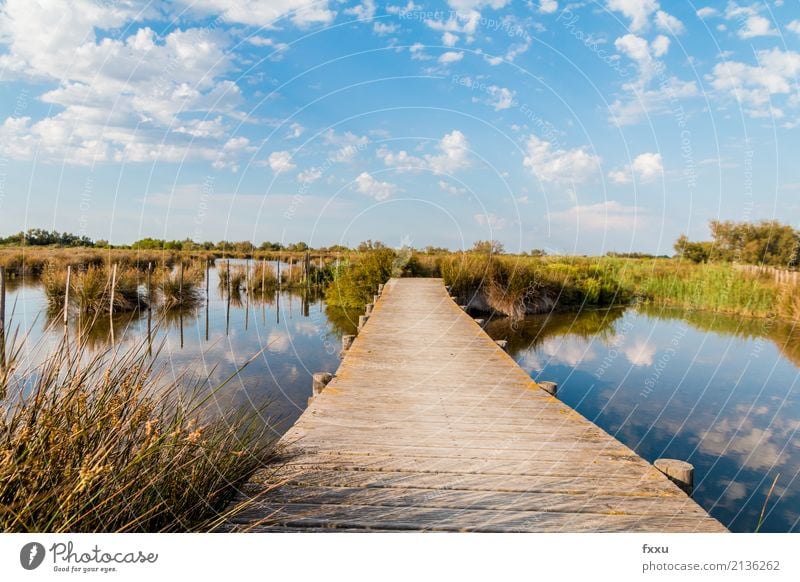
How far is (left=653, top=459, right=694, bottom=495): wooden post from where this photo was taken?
8.79ft

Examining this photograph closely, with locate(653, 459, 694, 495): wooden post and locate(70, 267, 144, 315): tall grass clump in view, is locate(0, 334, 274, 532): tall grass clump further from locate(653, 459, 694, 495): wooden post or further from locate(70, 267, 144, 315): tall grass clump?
locate(70, 267, 144, 315): tall grass clump

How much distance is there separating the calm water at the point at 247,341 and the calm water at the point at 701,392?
412cm

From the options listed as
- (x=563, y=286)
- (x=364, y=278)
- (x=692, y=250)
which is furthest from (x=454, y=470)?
(x=692, y=250)

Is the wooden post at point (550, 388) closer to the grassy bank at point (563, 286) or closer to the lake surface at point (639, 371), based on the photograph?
the lake surface at point (639, 371)

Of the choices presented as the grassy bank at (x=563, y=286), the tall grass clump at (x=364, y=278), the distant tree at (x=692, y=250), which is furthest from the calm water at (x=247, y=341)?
the distant tree at (x=692, y=250)

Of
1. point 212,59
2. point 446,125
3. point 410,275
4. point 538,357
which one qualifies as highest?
point 446,125

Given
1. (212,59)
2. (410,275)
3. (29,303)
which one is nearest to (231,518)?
(212,59)

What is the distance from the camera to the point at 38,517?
5.32 feet

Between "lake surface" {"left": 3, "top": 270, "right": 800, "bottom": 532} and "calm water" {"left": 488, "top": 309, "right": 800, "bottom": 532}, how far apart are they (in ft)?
0.07

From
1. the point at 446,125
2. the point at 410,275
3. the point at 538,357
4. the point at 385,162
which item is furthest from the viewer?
the point at 410,275

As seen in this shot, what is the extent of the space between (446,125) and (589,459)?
207 inches

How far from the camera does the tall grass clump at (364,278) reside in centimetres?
1725

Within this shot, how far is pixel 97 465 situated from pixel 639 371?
31.3ft

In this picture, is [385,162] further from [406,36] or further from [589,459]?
[589,459]
